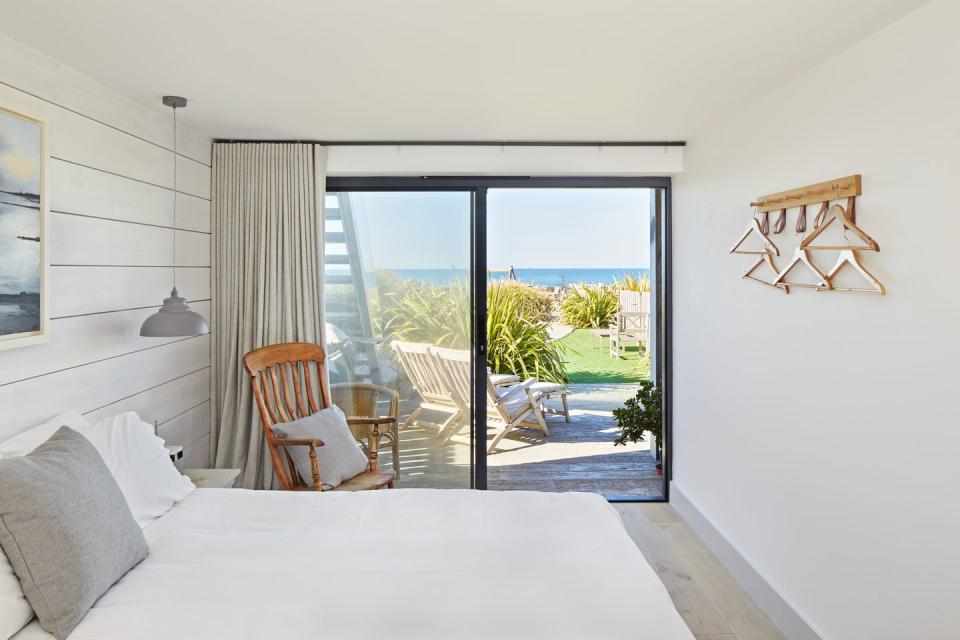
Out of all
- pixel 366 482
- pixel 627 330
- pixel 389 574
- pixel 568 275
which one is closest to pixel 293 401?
pixel 366 482

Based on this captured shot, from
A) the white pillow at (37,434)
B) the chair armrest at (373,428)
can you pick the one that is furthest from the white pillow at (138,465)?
the chair armrest at (373,428)

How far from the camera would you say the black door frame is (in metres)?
4.19

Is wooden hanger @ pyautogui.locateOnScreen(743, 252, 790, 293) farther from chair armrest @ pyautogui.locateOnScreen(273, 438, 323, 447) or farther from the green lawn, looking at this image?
the green lawn

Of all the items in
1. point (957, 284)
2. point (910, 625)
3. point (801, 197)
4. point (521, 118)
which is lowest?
point (910, 625)

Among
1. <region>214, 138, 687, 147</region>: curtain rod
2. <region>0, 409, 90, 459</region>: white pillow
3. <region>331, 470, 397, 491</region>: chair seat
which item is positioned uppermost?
<region>214, 138, 687, 147</region>: curtain rod

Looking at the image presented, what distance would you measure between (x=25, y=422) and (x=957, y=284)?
10.6 feet

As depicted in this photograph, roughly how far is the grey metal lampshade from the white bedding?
777mm

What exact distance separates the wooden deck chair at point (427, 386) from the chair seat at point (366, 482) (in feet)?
2.23

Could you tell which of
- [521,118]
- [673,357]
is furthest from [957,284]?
[673,357]

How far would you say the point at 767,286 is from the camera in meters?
2.94

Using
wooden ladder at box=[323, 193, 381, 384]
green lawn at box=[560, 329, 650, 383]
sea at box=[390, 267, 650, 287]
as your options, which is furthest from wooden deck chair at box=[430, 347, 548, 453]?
sea at box=[390, 267, 650, 287]

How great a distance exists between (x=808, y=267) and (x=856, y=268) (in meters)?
0.34

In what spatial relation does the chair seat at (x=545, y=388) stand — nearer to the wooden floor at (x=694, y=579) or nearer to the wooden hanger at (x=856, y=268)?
the wooden floor at (x=694, y=579)

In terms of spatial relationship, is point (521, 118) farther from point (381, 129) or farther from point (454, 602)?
point (454, 602)
